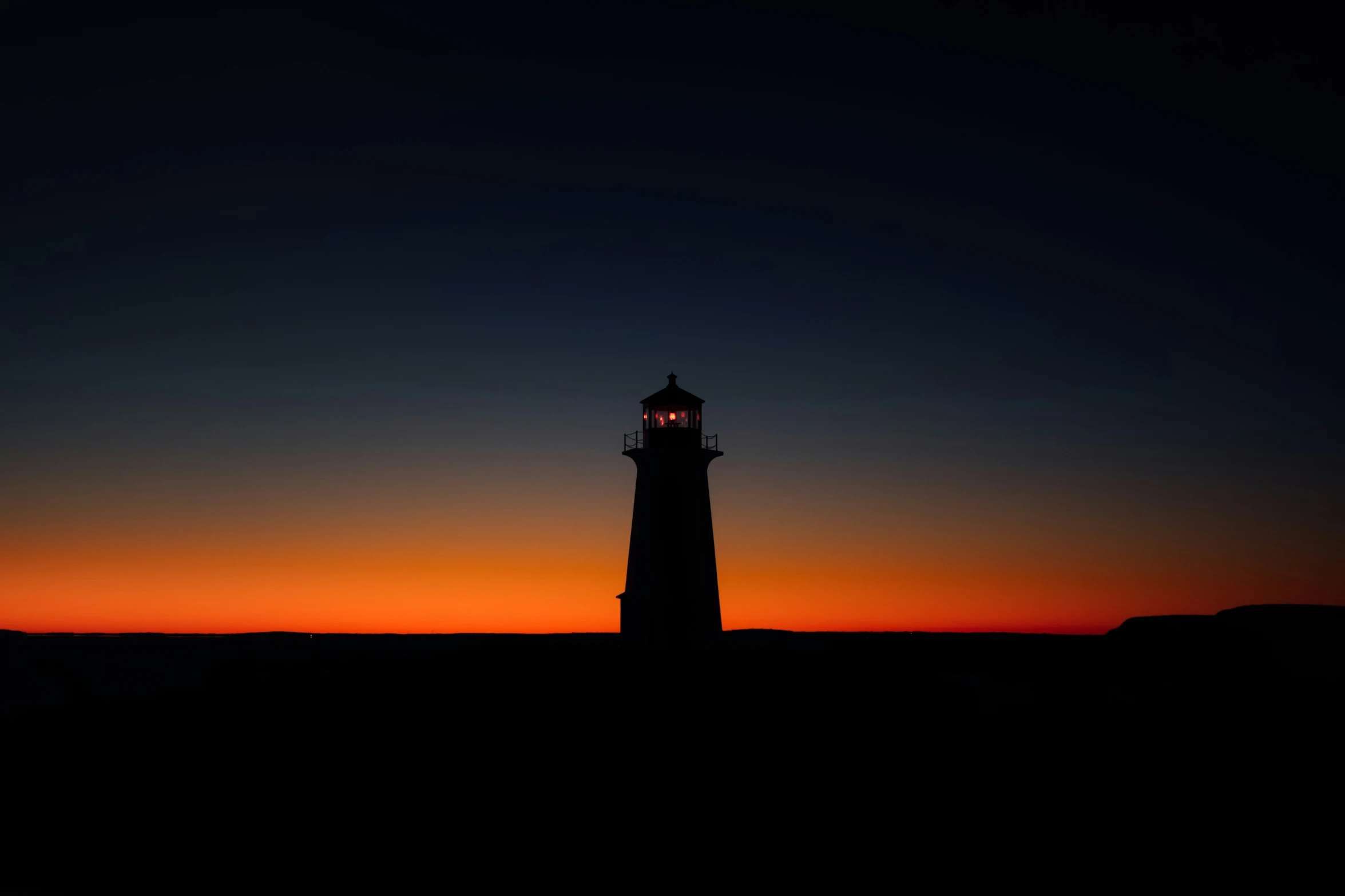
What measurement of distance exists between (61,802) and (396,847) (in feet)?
→ 30.2

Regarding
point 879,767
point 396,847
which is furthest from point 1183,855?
point 396,847

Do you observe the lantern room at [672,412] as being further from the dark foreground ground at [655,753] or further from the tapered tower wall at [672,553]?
the dark foreground ground at [655,753]

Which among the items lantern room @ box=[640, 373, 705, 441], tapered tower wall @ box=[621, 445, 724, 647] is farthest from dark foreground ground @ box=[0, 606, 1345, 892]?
lantern room @ box=[640, 373, 705, 441]

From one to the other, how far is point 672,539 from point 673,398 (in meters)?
5.48

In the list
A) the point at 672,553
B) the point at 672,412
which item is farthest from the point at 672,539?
the point at 672,412

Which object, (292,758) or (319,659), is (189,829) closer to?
(292,758)

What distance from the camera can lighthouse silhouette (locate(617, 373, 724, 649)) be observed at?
3862 centimetres

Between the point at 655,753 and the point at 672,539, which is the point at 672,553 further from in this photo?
the point at 655,753

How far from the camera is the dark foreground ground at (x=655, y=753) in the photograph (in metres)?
20.1

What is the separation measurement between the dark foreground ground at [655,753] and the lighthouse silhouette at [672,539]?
716 centimetres

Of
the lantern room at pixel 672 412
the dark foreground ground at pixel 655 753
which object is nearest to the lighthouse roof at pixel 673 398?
the lantern room at pixel 672 412

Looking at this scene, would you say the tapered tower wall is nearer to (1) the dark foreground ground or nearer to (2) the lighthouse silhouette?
(2) the lighthouse silhouette

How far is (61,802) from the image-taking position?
23.1 m

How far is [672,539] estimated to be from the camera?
38750mm
